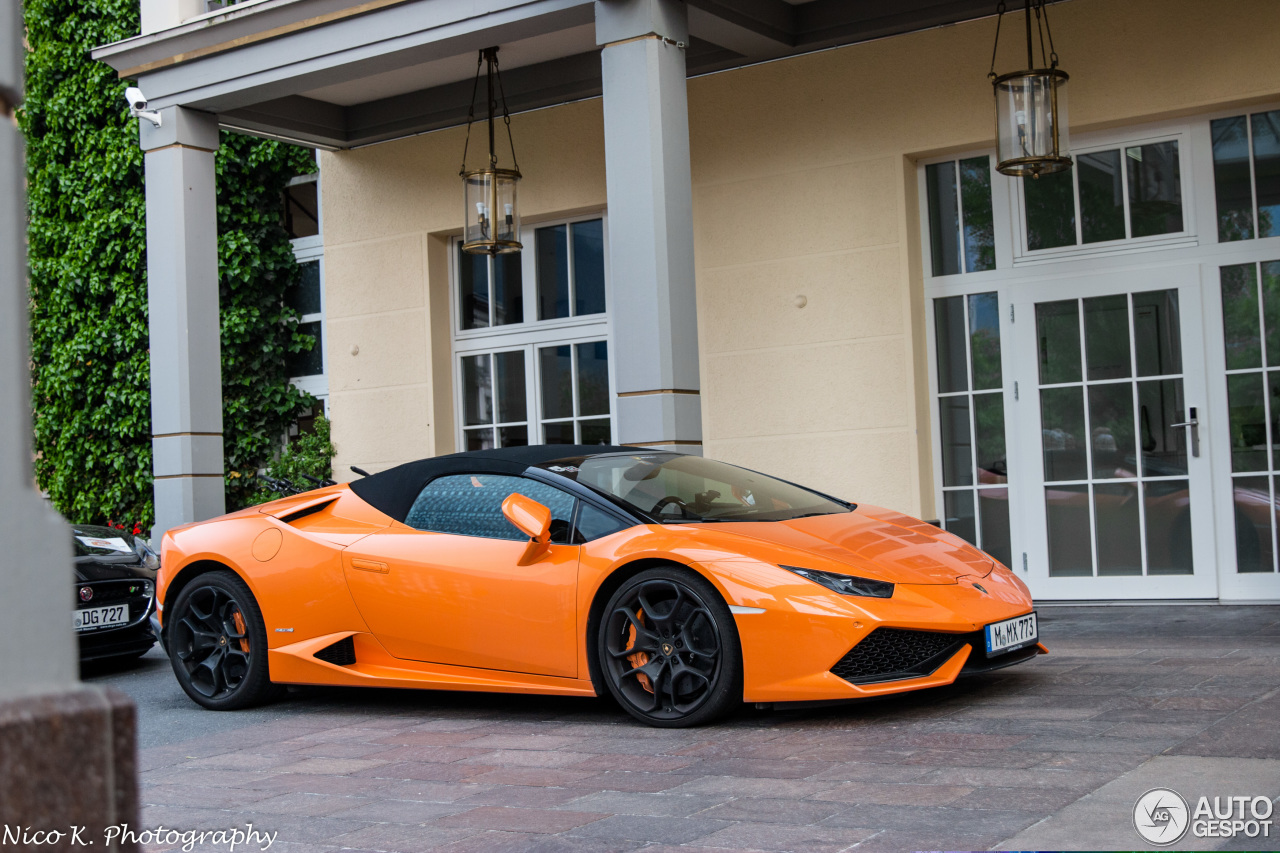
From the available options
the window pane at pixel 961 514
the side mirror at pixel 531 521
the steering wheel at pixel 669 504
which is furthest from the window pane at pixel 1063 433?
the side mirror at pixel 531 521

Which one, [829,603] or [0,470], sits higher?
[0,470]

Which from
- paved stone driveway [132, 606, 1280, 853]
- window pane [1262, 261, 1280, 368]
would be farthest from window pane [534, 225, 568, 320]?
paved stone driveway [132, 606, 1280, 853]

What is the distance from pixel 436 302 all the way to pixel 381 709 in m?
6.10

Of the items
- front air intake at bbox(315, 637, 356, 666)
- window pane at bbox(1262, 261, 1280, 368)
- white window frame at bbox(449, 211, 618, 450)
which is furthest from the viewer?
white window frame at bbox(449, 211, 618, 450)

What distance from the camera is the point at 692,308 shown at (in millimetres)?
7680

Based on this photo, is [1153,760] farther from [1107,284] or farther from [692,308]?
[1107,284]

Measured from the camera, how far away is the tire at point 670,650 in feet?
15.5

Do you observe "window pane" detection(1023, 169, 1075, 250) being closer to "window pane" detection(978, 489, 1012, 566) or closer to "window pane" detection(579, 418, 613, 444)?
"window pane" detection(978, 489, 1012, 566)

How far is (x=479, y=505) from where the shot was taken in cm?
554

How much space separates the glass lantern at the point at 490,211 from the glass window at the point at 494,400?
5.47 feet

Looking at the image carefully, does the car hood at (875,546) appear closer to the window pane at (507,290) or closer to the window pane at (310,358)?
the window pane at (507,290)

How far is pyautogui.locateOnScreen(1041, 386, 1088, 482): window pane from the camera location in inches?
341

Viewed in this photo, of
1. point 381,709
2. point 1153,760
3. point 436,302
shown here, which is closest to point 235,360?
point 436,302

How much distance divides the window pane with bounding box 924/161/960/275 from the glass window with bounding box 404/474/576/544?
482 cm
